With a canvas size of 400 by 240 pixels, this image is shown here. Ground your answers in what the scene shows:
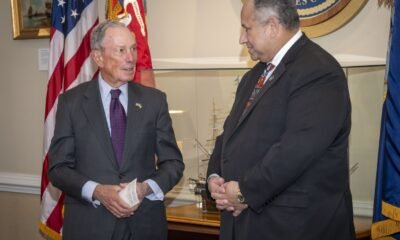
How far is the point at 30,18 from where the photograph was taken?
13.3 feet

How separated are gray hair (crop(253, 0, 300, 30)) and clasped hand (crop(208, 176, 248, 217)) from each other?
0.61 meters

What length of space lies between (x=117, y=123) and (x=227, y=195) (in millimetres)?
625

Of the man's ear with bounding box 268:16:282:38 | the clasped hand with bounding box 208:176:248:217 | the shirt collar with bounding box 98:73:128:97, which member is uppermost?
the man's ear with bounding box 268:16:282:38

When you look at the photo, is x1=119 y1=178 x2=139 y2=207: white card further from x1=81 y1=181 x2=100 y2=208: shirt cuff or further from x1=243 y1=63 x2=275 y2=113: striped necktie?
x1=243 y1=63 x2=275 y2=113: striped necktie

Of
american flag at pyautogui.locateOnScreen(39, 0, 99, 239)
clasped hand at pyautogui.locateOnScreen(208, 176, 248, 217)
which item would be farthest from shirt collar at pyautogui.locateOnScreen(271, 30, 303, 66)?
american flag at pyautogui.locateOnScreen(39, 0, 99, 239)

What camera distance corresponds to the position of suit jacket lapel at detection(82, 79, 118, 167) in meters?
2.17

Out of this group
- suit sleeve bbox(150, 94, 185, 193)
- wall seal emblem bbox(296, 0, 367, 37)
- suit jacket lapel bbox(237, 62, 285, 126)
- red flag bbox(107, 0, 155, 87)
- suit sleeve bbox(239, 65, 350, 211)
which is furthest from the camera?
red flag bbox(107, 0, 155, 87)

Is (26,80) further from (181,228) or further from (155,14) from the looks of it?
(181,228)

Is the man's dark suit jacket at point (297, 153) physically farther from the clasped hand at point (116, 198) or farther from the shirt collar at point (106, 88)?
the shirt collar at point (106, 88)

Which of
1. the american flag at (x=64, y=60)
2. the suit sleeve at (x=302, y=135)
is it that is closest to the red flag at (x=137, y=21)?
the american flag at (x=64, y=60)

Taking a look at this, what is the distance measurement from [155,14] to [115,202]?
190 centimetres

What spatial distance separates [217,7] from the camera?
135 inches

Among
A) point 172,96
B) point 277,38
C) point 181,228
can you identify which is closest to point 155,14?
point 172,96

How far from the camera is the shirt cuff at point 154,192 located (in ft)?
7.08
